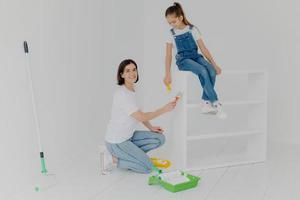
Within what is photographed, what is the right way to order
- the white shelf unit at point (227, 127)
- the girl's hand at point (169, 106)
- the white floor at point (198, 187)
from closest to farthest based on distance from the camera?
the white floor at point (198, 187)
the girl's hand at point (169, 106)
the white shelf unit at point (227, 127)

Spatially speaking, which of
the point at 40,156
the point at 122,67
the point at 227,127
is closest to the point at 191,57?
the point at 122,67

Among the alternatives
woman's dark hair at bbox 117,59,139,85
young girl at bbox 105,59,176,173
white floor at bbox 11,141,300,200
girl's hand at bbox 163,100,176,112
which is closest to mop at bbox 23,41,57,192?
white floor at bbox 11,141,300,200

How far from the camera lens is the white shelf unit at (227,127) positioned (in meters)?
3.22

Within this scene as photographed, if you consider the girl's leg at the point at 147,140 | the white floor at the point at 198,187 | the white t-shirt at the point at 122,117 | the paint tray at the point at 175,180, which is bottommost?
the white floor at the point at 198,187

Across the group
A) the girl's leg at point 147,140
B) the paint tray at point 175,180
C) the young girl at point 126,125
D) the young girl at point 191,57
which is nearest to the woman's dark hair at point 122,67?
the young girl at point 126,125

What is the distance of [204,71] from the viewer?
312cm

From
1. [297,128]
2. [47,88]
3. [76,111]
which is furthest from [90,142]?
[297,128]

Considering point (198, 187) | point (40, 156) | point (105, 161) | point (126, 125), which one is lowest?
point (198, 187)

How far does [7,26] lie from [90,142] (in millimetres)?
1342

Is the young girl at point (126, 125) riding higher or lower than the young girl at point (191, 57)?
lower

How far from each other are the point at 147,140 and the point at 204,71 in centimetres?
66

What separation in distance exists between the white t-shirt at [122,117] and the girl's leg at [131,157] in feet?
0.15

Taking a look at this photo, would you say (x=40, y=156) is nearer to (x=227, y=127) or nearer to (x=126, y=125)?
(x=126, y=125)

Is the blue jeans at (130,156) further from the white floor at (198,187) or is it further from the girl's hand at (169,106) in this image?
the girl's hand at (169,106)
